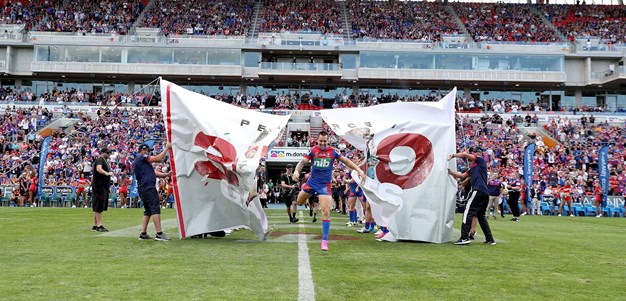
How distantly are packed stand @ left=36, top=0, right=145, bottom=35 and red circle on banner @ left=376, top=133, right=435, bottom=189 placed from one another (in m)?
49.6

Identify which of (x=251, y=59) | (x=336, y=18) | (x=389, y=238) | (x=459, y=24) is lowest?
(x=389, y=238)

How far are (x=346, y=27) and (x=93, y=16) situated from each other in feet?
88.0

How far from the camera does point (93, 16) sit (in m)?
59.3

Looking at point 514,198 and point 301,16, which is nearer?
point 514,198

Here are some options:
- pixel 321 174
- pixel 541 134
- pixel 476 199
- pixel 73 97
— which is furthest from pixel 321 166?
pixel 73 97

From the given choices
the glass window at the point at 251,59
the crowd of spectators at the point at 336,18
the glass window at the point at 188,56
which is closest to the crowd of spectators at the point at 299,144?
the glass window at the point at 188,56

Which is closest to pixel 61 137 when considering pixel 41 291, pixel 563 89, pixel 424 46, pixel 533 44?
pixel 424 46

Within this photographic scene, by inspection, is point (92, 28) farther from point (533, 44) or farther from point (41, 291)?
point (41, 291)

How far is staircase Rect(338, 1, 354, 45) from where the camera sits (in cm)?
5555

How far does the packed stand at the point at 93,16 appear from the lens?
2212 inches

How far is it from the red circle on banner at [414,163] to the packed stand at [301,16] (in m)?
46.5

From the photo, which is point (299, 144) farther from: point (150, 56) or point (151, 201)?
point (151, 201)

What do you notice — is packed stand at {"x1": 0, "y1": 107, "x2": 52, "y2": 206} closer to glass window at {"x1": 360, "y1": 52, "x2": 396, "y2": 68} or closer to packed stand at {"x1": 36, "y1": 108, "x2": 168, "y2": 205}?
packed stand at {"x1": 36, "y1": 108, "x2": 168, "y2": 205}

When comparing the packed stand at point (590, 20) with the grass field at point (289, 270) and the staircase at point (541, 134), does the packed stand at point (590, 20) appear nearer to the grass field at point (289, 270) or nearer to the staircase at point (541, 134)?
the staircase at point (541, 134)
